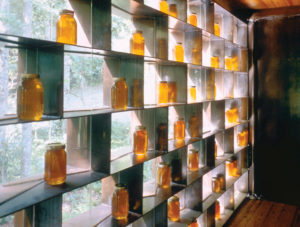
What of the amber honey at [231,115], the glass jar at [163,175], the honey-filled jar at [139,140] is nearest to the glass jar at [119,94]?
the honey-filled jar at [139,140]

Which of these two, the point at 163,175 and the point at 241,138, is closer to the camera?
the point at 163,175

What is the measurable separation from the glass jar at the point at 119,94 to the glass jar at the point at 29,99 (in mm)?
506

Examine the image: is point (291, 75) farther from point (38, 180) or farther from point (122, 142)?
Answer: point (38, 180)

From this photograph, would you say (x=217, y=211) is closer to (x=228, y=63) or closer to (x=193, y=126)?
(x=193, y=126)

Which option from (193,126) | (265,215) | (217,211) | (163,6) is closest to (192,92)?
(193,126)

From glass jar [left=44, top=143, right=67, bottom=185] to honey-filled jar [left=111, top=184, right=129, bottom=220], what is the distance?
40cm

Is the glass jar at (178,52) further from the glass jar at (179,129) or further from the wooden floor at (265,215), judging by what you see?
the wooden floor at (265,215)

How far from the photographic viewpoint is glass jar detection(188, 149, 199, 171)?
271 cm

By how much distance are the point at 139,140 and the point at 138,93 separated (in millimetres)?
309

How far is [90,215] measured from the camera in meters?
1.73

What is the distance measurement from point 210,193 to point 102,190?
4.92 ft

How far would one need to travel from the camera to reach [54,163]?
1375 millimetres

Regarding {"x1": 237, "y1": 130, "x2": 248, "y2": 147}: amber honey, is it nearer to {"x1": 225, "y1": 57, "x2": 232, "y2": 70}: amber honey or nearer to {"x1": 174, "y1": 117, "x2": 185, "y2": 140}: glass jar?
{"x1": 225, "y1": 57, "x2": 232, "y2": 70}: amber honey

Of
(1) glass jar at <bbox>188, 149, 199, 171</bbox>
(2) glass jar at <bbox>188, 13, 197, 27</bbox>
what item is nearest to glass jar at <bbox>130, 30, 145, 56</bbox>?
(2) glass jar at <bbox>188, 13, 197, 27</bbox>
